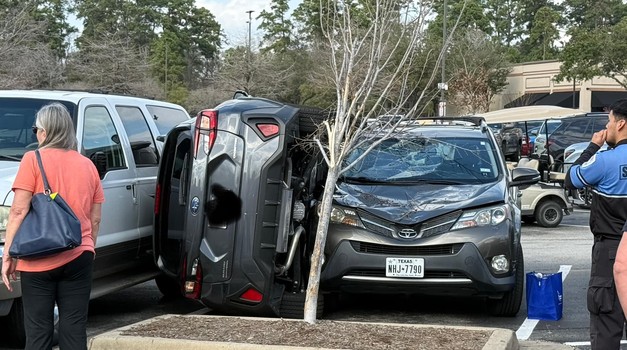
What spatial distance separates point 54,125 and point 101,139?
8.51 feet

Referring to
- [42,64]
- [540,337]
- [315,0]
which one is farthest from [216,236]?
[42,64]

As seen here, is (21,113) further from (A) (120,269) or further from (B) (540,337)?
(B) (540,337)

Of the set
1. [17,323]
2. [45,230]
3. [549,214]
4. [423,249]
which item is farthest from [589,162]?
[549,214]

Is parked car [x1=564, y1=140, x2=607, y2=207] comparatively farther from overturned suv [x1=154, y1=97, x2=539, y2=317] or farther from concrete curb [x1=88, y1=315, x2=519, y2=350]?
concrete curb [x1=88, y1=315, x2=519, y2=350]

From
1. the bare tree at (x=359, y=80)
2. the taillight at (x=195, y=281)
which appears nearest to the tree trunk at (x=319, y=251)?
the bare tree at (x=359, y=80)

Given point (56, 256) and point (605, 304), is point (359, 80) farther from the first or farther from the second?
point (56, 256)

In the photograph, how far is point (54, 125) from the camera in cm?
493

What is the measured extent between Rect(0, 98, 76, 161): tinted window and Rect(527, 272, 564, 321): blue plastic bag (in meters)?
4.34

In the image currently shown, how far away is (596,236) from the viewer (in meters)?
5.52

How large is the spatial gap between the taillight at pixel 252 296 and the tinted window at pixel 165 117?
270 centimetres

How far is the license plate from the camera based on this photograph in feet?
23.4

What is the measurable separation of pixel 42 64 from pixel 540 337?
20.3 meters

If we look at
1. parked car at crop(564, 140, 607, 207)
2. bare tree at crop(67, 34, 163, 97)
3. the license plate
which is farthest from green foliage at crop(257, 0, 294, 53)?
the license plate

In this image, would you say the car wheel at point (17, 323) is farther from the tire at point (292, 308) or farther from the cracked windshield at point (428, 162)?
the cracked windshield at point (428, 162)
